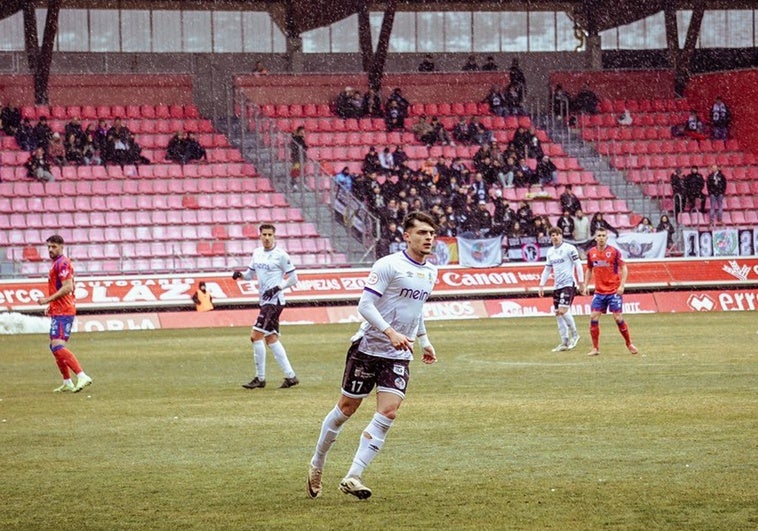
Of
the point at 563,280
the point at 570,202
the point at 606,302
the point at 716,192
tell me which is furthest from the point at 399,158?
the point at 606,302

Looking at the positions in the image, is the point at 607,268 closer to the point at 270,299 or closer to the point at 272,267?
the point at 272,267

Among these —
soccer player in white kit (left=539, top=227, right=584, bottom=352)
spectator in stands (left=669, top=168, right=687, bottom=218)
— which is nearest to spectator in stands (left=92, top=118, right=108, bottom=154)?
spectator in stands (left=669, top=168, right=687, bottom=218)

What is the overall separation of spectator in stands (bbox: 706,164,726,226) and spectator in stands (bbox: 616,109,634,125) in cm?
583

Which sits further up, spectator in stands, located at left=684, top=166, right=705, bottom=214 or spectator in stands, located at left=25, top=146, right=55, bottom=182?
spectator in stands, located at left=25, top=146, right=55, bottom=182

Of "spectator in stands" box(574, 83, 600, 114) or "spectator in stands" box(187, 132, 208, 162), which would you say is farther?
"spectator in stands" box(574, 83, 600, 114)

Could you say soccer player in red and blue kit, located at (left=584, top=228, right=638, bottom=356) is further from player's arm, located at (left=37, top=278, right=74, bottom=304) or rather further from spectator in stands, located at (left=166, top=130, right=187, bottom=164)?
spectator in stands, located at (left=166, top=130, right=187, bottom=164)

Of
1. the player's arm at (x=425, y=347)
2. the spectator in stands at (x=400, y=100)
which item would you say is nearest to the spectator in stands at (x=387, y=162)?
the spectator in stands at (x=400, y=100)

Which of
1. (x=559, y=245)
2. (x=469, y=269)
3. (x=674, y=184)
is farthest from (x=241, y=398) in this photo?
(x=674, y=184)

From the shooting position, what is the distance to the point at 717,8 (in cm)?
4975

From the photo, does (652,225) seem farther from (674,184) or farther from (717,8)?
(717,8)

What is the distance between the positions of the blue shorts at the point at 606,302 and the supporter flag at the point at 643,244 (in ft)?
43.5

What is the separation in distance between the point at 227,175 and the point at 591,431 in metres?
28.1

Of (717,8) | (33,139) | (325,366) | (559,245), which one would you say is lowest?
(325,366)

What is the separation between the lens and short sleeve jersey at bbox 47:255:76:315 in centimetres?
1741
